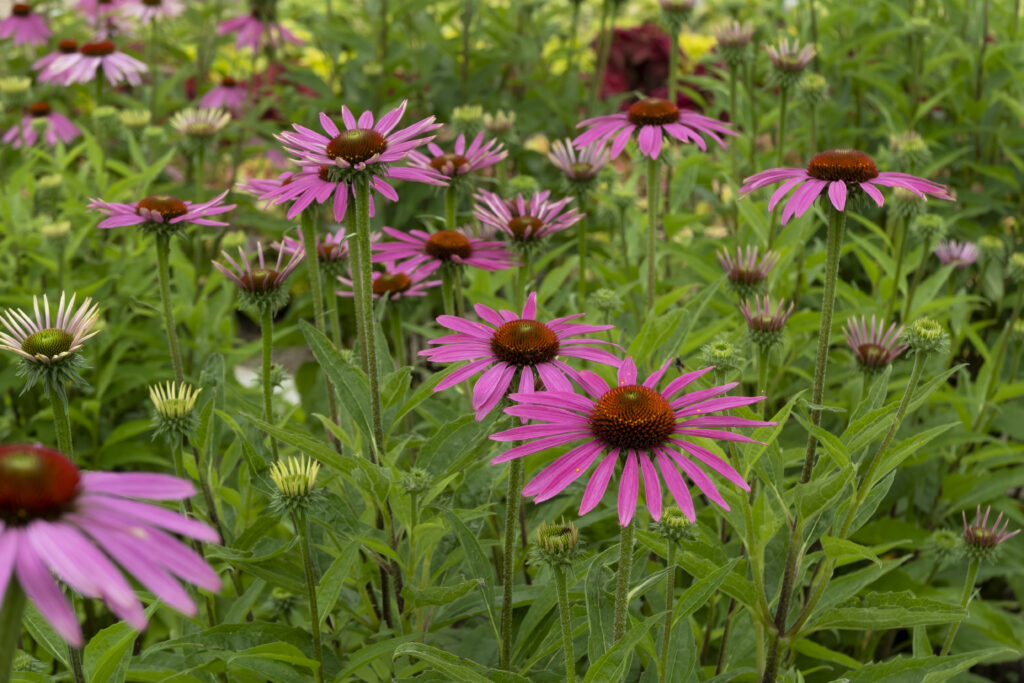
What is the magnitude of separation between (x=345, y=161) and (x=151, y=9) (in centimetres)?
285

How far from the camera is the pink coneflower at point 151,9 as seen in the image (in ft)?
12.1

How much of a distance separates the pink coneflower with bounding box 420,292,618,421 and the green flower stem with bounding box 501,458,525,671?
0.27 feet

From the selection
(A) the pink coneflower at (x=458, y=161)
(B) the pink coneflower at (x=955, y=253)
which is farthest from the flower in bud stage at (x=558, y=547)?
(B) the pink coneflower at (x=955, y=253)

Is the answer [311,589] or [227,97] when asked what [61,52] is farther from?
[311,589]

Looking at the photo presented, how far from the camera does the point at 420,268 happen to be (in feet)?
5.57

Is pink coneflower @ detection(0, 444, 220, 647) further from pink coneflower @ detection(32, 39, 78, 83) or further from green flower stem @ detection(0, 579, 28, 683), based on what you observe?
pink coneflower @ detection(32, 39, 78, 83)

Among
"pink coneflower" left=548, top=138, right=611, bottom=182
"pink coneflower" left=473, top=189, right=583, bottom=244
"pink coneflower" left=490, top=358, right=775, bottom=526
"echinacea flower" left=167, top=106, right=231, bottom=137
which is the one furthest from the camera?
"echinacea flower" left=167, top=106, right=231, bottom=137

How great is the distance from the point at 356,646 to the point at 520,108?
2117mm

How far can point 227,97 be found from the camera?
4043 mm

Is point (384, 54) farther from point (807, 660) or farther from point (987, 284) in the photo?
point (807, 660)

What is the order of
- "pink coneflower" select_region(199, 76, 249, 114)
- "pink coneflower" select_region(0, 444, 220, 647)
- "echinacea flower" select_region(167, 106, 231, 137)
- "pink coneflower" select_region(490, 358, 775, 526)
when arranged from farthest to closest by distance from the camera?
Result: 1. "pink coneflower" select_region(199, 76, 249, 114)
2. "echinacea flower" select_region(167, 106, 231, 137)
3. "pink coneflower" select_region(490, 358, 775, 526)
4. "pink coneflower" select_region(0, 444, 220, 647)

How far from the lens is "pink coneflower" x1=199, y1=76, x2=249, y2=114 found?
13.1 feet

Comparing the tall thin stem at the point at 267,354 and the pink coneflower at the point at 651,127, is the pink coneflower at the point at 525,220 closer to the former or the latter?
the pink coneflower at the point at 651,127

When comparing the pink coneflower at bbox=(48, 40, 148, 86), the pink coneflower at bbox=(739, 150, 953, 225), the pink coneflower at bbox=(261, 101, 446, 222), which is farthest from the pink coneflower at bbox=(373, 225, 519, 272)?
the pink coneflower at bbox=(48, 40, 148, 86)
